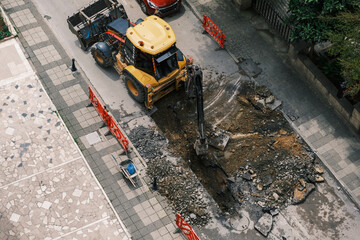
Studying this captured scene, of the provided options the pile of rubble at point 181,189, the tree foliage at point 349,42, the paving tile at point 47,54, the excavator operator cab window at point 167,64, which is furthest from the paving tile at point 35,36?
the tree foliage at point 349,42

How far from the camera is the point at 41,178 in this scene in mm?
22984

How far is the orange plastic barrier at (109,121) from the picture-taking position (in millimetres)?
23516

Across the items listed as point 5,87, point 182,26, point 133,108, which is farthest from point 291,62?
point 5,87

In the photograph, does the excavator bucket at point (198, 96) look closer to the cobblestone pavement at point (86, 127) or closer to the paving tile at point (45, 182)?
the cobblestone pavement at point (86, 127)

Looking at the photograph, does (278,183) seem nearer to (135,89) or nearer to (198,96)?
(198,96)

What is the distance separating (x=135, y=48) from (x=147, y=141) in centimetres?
425

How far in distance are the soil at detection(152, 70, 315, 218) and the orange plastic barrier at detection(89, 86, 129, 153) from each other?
2.03 meters

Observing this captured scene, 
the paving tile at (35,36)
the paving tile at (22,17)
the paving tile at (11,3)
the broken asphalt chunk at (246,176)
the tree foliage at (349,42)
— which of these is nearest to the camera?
the tree foliage at (349,42)

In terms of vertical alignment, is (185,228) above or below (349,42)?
below

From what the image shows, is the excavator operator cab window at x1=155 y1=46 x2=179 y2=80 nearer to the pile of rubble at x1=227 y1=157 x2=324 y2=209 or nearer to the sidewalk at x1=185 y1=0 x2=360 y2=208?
the sidewalk at x1=185 y1=0 x2=360 y2=208

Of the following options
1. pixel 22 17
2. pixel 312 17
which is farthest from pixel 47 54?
pixel 312 17

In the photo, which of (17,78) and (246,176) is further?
(17,78)

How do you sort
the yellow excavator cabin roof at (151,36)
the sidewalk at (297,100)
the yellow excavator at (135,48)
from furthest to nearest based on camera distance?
the yellow excavator at (135,48)
the sidewalk at (297,100)
the yellow excavator cabin roof at (151,36)

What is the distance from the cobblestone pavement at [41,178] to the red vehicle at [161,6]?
7.08 m
